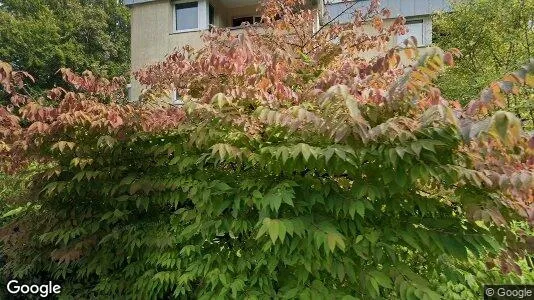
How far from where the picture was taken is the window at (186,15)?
13305mm

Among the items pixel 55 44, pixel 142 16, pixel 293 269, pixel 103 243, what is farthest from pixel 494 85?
pixel 55 44

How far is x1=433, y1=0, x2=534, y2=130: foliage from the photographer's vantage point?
9781mm

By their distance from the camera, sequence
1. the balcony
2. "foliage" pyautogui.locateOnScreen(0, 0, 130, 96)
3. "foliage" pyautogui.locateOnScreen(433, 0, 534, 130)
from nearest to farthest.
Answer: "foliage" pyautogui.locateOnScreen(433, 0, 534, 130), the balcony, "foliage" pyautogui.locateOnScreen(0, 0, 130, 96)

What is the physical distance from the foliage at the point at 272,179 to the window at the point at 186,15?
10331 mm

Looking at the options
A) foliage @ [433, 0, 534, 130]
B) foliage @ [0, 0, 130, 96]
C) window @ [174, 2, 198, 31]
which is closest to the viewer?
foliage @ [433, 0, 534, 130]

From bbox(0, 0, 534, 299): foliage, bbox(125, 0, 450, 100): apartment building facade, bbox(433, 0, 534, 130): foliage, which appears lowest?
bbox(0, 0, 534, 299): foliage

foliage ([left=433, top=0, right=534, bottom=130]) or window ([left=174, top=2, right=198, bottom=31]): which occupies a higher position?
window ([left=174, top=2, right=198, bottom=31])

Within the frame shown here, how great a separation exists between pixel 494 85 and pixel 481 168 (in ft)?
1.63

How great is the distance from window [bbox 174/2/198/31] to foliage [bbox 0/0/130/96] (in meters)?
7.11

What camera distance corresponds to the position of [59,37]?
Result: 2103 centimetres

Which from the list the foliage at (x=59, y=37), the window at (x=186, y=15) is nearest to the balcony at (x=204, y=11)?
the window at (x=186, y=15)

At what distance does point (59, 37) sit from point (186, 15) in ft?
36.2

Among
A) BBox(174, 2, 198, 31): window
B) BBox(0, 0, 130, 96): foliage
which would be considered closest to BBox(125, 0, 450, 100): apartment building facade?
BBox(174, 2, 198, 31): window

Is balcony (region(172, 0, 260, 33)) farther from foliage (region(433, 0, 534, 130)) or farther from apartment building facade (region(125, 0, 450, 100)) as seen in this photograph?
foliage (region(433, 0, 534, 130))
